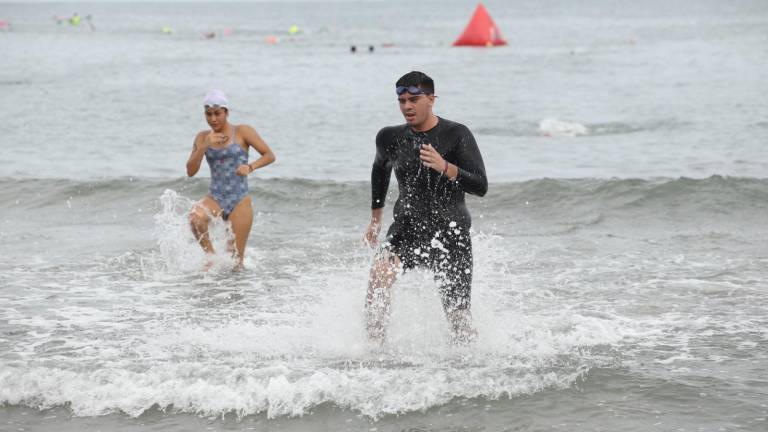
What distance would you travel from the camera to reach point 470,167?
637 centimetres

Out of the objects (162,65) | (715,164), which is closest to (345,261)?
(715,164)

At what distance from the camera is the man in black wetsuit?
641cm

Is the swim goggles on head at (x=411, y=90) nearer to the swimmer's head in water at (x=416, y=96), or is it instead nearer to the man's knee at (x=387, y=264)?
the swimmer's head in water at (x=416, y=96)

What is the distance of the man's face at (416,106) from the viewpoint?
6273 millimetres

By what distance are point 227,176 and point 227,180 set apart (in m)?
0.04

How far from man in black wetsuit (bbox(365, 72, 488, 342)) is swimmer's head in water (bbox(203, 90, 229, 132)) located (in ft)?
10.3

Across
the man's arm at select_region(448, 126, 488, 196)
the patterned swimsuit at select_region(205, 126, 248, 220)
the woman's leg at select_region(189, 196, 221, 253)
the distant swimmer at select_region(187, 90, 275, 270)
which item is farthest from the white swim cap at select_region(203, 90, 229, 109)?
the man's arm at select_region(448, 126, 488, 196)

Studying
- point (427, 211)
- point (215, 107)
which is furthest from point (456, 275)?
point (215, 107)

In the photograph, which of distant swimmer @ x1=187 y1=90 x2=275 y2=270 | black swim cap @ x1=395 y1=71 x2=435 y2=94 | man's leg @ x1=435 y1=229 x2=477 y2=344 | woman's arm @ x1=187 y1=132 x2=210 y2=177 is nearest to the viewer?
black swim cap @ x1=395 y1=71 x2=435 y2=94

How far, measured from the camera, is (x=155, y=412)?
623cm

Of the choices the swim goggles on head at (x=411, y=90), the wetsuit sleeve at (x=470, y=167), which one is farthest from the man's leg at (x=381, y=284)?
the swim goggles on head at (x=411, y=90)

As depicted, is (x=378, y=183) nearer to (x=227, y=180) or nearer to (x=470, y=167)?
(x=470, y=167)

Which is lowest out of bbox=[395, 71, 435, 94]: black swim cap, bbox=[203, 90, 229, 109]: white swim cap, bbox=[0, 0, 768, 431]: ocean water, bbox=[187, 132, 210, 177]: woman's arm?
bbox=[0, 0, 768, 431]: ocean water

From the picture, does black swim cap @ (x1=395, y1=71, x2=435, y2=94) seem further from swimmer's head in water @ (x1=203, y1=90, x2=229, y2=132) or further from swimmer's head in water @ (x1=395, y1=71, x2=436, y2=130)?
swimmer's head in water @ (x1=203, y1=90, x2=229, y2=132)
